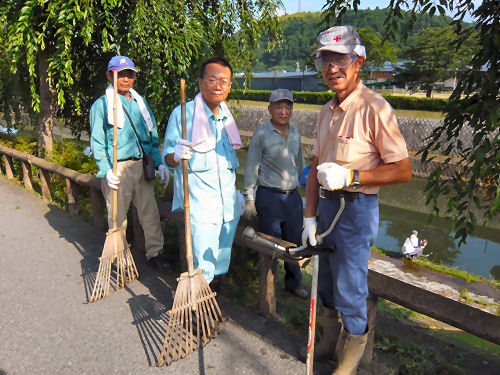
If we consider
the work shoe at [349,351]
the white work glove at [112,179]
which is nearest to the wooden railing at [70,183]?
the white work glove at [112,179]

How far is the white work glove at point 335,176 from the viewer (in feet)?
6.45

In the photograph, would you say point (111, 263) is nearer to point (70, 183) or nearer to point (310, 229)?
point (310, 229)

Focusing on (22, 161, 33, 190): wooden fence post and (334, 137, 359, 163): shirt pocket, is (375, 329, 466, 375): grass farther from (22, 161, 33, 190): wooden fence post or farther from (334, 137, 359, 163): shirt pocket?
(22, 161, 33, 190): wooden fence post

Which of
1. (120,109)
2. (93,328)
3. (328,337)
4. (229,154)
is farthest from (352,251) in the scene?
(120,109)

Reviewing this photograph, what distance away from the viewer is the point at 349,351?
7.55 feet

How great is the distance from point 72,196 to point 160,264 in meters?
2.36

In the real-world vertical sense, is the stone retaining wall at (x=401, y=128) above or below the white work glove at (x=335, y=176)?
below

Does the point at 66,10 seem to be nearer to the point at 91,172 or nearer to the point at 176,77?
the point at 176,77

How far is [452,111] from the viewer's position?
2.58m

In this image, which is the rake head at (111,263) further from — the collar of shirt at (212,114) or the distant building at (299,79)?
the distant building at (299,79)

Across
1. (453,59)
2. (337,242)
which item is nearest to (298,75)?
(453,59)

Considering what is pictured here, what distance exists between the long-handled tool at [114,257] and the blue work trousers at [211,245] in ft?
3.12

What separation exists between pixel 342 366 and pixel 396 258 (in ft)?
32.3

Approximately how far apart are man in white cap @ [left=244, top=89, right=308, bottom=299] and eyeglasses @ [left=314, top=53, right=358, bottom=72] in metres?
1.33
